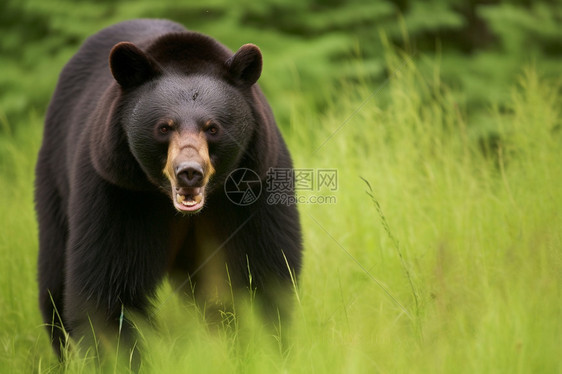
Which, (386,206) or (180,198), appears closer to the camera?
(180,198)

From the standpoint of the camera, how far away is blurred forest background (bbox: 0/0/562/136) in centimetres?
746

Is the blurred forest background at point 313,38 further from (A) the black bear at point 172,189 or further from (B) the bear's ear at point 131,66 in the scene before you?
(B) the bear's ear at point 131,66

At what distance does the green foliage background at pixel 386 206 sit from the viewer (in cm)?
254

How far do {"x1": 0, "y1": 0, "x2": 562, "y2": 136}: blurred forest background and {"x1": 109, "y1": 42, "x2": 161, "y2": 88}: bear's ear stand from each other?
3.94 meters

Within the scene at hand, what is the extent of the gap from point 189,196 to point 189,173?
16 centimetres

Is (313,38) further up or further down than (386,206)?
further up

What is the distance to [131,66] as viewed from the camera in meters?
2.98

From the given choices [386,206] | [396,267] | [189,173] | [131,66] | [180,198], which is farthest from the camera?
[386,206]

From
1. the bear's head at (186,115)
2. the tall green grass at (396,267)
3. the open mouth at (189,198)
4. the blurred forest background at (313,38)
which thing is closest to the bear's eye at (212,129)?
the bear's head at (186,115)

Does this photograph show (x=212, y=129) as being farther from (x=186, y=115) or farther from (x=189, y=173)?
(x=189, y=173)

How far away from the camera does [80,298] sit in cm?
306

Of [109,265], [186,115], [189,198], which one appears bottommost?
[109,265]

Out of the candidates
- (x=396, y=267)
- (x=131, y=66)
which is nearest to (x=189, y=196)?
(x=131, y=66)

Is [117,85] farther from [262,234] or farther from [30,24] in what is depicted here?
[30,24]
